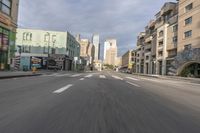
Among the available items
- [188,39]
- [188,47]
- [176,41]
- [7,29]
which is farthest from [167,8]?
[7,29]

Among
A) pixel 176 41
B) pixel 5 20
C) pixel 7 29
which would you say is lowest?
pixel 7 29

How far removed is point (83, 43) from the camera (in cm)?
17275

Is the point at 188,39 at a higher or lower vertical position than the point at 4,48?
higher

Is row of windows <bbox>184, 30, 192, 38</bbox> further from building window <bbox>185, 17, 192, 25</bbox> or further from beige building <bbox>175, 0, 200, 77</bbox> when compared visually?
building window <bbox>185, 17, 192, 25</bbox>

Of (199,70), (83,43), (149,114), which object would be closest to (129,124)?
(149,114)

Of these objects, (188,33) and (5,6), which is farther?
(188,33)

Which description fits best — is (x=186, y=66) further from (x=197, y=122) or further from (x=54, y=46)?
(x=197, y=122)

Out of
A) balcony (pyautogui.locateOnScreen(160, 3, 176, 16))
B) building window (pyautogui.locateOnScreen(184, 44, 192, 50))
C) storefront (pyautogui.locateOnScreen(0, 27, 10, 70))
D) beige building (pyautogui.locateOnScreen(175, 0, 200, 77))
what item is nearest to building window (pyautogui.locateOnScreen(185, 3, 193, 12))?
beige building (pyautogui.locateOnScreen(175, 0, 200, 77))

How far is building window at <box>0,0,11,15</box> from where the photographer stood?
1400 inches

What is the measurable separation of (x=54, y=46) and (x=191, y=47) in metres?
40.4

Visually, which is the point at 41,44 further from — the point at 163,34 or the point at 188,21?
the point at 188,21

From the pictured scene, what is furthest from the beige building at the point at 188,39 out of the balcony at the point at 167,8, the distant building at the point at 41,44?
the distant building at the point at 41,44

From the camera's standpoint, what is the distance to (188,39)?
52.7 meters

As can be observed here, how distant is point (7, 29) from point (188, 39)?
111ft
